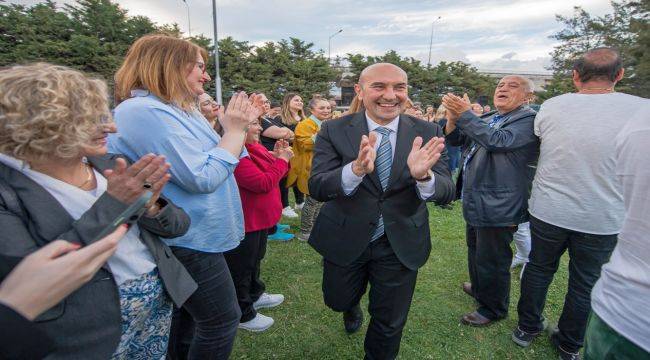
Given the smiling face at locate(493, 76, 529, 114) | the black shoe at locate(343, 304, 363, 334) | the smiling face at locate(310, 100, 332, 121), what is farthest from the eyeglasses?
the smiling face at locate(310, 100, 332, 121)

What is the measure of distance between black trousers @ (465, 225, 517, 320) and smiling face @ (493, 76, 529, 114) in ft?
3.56

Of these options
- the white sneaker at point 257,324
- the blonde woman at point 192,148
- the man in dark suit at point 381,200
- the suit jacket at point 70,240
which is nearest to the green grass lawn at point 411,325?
the white sneaker at point 257,324

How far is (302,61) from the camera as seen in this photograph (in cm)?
2975

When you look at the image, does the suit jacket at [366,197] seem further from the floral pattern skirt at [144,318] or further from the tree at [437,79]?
the tree at [437,79]

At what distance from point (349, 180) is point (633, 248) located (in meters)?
1.34

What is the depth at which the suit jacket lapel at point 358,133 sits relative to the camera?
7.56 feet

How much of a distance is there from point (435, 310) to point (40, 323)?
3222 mm

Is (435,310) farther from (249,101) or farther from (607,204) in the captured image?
(249,101)

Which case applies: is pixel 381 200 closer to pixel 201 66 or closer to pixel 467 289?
pixel 201 66

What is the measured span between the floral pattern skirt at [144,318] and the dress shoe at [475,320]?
2618 millimetres

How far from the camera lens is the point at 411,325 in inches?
126

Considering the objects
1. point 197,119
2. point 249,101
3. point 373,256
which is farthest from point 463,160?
point 197,119

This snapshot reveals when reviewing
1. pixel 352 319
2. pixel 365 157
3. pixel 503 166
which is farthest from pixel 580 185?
pixel 352 319

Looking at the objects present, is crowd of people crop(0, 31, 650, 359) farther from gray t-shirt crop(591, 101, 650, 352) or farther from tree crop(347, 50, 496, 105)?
tree crop(347, 50, 496, 105)
